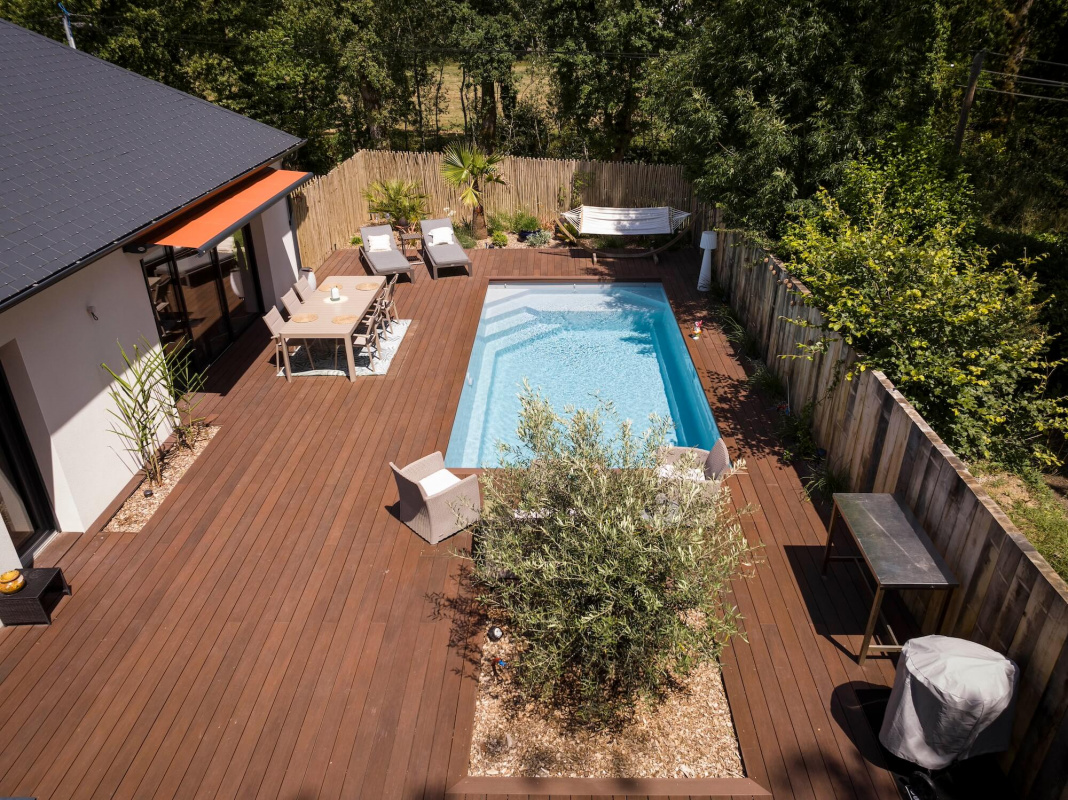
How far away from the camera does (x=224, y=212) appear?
29.7 ft

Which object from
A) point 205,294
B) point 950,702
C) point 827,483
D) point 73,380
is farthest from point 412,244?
point 950,702

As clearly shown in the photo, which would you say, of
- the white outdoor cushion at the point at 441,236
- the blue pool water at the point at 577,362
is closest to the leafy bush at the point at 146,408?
the blue pool water at the point at 577,362

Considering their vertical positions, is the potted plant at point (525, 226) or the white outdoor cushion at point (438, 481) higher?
the potted plant at point (525, 226)

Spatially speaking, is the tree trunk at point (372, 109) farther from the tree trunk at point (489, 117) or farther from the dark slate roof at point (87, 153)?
the dark slate roof at point (87, 153)

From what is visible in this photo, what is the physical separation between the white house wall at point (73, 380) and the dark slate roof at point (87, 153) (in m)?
0.49

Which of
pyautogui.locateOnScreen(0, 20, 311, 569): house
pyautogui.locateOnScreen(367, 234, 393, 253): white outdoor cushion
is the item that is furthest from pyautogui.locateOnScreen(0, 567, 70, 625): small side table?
pyautogui.locateOnScreen(367, 234, 393, 253): white outdoor cushion

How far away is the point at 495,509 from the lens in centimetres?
508

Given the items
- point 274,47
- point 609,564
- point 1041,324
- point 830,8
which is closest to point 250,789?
point 609,564

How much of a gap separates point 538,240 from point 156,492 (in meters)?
10.3

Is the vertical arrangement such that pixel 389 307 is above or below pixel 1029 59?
below

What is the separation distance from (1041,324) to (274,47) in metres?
17.5

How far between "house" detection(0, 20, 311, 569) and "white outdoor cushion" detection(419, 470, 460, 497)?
3262mm

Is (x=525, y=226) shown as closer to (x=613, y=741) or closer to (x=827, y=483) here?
(x=827, y=483)

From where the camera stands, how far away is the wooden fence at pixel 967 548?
3967 millimetres
